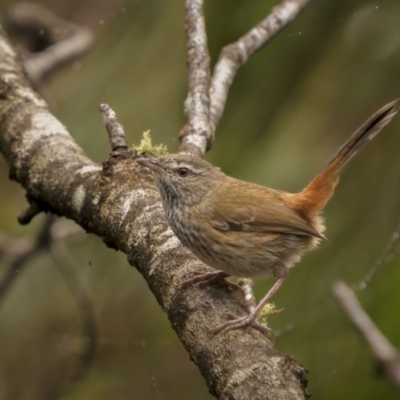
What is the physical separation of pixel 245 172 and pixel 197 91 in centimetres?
66

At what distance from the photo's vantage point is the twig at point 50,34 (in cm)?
485

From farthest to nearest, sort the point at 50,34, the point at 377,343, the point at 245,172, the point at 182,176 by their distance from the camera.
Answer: the point at 50,34 < the point at 245,172 < the point at 182,176 < the point at 377,343

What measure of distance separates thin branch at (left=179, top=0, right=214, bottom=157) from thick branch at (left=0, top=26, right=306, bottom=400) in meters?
0.37

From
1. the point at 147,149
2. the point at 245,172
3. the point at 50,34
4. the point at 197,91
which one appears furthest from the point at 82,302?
the point at 50,34

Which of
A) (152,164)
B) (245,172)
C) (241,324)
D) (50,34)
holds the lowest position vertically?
(241,324)

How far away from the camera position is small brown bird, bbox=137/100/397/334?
2629 mm

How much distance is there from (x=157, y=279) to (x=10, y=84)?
1.61 metres

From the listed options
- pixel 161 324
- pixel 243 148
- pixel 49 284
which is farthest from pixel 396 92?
pixel 49 284

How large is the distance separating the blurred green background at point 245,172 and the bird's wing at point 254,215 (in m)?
0.64

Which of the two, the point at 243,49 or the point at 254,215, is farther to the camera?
the point at 243,49

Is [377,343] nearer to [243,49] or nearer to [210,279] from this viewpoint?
[210,279]

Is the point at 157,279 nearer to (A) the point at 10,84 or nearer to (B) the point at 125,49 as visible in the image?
(A) the point at 10,84

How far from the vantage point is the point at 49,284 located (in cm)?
517

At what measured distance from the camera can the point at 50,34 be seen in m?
4.98
